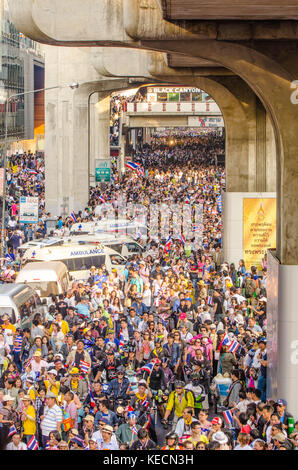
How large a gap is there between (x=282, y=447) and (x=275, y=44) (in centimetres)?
647

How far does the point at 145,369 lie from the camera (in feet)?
44.7

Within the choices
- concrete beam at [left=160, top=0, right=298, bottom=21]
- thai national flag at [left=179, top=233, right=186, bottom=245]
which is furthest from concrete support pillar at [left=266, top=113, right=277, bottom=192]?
concrete beam at [left=160, top=0, right=298, bottom=21]

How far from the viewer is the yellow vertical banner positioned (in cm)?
2503

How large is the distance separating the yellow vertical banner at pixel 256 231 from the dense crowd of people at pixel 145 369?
2.29 m

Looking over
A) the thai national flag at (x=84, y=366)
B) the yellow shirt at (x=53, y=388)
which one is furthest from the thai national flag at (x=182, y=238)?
the yellow shirt at (x=53, y=388)

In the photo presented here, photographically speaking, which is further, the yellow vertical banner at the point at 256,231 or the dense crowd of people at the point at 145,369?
the yellow vertical banner at the point at 256,231

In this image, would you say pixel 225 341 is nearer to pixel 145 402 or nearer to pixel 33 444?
pixel 145 402

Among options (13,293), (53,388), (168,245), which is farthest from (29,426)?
(168,245)

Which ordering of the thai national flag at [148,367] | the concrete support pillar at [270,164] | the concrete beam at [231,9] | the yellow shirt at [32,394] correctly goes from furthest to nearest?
1. the concrete support pillar at [270,164]
2. the thai national flag at [148,367]
3. the concrete beam at [231,9]
4. the yellow shirt at [32,394]

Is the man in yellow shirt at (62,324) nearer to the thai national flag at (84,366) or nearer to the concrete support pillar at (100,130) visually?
the thai national flag at (84,366)

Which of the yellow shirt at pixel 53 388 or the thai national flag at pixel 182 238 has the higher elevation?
the thai national flag at pixel 182 238

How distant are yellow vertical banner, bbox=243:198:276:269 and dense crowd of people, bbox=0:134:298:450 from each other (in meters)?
2.29

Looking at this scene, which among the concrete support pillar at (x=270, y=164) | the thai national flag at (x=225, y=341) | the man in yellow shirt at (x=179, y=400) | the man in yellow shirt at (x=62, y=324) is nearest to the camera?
the man in yellow shirt at (x=179, y=400)

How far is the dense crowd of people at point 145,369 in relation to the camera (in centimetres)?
1091
